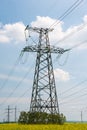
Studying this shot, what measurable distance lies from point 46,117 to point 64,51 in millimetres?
8877

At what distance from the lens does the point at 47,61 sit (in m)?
56.3

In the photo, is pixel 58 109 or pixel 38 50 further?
pixel 38 50

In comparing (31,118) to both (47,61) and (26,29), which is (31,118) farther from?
(26,29)

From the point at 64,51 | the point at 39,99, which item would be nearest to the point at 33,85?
the point at 39,99

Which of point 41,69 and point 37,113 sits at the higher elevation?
point 41,69

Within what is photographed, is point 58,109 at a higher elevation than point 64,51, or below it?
below

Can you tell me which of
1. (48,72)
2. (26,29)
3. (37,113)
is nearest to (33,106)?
(37,113)

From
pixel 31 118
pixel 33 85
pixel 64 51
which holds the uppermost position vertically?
pixel 64 51

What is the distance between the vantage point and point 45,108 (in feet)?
181

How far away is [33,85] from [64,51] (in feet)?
19.6

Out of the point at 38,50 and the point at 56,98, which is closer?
the point at 56,98

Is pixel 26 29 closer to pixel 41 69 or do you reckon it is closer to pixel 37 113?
pixel 41 69

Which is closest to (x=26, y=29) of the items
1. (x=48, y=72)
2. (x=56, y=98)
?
(x=48, y=72)

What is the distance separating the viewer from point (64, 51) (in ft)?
185
